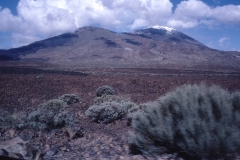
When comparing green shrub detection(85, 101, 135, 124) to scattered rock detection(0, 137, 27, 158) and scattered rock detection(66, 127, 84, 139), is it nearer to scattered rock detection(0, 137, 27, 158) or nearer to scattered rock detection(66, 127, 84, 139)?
scattered rock detection(66, 127, 84, 139)

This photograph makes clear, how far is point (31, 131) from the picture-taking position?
18.9 ft

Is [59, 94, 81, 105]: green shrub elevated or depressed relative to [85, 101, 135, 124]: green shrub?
depressed

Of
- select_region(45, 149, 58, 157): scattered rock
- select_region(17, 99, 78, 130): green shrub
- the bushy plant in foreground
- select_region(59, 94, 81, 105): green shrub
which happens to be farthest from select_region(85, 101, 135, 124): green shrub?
select_region(59, 94, 81, 105): green shrub

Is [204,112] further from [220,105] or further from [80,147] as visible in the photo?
[80,147]

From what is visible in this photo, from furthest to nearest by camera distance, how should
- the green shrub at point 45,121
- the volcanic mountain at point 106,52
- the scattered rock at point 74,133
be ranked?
the volcanic mountain at point 106,52, the green shrub at point 45,121, the scattered rock at point 74,133

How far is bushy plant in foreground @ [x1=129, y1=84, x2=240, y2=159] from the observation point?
3.32 metres

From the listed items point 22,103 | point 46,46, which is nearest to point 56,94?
point 22,103

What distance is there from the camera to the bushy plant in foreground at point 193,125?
131 inches

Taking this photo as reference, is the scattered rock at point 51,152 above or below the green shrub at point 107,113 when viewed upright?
below

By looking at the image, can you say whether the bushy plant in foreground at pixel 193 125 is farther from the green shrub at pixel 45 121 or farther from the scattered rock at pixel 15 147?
the green shrub at pixel 45 121

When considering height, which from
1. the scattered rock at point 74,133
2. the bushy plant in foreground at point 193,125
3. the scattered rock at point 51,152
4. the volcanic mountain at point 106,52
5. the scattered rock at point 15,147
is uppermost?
the volcanic mountain at point 106,52

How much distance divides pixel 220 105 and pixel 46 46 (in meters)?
157

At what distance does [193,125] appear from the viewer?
3.48 metres

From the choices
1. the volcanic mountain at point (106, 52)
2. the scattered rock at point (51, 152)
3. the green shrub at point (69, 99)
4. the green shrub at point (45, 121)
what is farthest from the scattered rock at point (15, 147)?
the volcanic mountain at point (106, 52)
